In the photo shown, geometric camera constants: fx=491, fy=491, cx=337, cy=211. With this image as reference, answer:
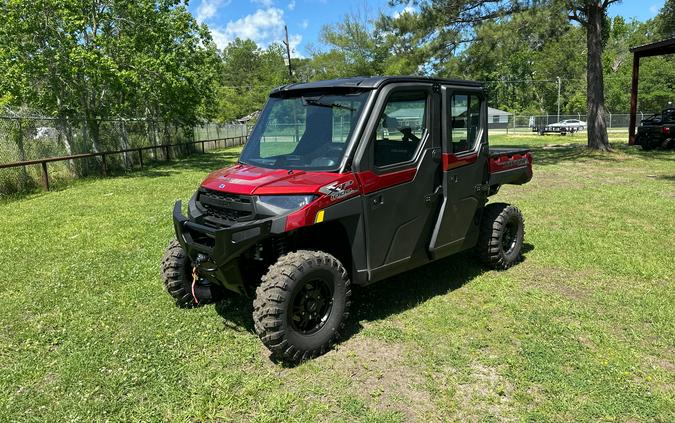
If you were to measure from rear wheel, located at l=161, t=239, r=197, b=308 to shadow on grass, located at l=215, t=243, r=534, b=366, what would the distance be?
1.16ft

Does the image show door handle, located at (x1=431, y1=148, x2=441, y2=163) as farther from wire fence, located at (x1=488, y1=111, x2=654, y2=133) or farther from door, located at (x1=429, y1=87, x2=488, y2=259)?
wire fence, located at (x1=488, y1=111, x2=654, y2=133)

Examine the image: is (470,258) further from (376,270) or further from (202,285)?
(202,285)

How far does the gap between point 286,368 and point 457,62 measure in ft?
59.5

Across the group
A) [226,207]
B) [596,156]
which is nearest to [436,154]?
[226,207]

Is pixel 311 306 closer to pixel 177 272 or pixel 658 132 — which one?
pixel 177 272

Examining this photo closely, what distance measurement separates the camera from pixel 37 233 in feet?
25.1

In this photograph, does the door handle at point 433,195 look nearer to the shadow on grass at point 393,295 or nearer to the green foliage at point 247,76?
the shadow on grass at point 393,295

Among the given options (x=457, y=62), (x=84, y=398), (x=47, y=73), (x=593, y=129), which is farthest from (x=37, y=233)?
(x=593, y=129)

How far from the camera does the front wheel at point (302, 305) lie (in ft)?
11.2

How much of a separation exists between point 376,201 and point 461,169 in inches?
46.4

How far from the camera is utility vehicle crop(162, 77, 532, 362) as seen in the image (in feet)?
11.6

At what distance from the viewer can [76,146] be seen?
54.0 ft

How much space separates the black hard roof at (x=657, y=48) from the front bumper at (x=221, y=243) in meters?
21.9

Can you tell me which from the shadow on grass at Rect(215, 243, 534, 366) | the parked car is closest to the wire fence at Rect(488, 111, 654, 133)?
the parked car
